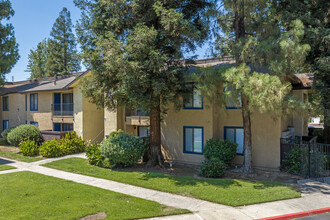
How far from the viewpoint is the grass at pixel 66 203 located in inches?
307

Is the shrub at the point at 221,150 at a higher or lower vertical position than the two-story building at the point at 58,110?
lower

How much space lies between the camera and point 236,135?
14875mm

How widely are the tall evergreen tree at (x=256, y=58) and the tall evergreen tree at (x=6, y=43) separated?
23332 mm

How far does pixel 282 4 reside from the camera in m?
14.6

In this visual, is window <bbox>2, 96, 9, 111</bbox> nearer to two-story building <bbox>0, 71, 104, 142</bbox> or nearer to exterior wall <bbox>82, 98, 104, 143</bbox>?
two-story building <bbox>0, 71, 104, 142</bbox>

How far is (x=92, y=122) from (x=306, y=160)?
1630 cm

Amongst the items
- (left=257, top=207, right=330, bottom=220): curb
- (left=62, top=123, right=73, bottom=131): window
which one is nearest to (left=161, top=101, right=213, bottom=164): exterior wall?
(left=257, top=207, right=330, bottom=220): curb

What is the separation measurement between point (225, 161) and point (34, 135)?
51.3 ft

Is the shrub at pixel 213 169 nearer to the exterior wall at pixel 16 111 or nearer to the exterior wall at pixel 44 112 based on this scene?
the exterior wall at pixel 44 112

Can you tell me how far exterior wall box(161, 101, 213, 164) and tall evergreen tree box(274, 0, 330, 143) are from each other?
596 centimetres

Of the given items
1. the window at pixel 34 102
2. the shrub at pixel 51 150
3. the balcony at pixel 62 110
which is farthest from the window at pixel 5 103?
the shrub at pixel 51 150

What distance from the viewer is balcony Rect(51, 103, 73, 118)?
22503 millimetres

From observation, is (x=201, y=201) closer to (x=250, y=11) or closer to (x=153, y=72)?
(x=153, y=72)

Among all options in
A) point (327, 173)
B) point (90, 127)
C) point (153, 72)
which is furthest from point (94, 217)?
point (90, 127)
